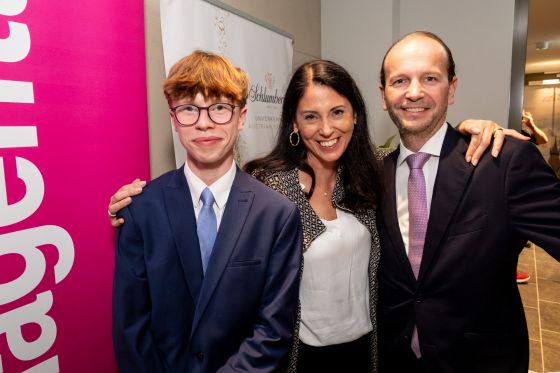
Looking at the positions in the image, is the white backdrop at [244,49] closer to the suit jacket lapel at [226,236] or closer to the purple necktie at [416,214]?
the suit jacket lapel at [226,236]

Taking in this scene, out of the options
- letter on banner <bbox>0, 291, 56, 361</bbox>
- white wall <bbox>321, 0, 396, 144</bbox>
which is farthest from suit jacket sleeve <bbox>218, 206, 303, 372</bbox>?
white wall <bbox>321, 0, 396, 144</bbox>

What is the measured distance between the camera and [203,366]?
1164 millimetres

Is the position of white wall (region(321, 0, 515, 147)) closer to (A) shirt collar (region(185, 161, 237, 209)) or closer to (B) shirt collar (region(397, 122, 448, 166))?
(B) shirt collar (region(397, 122, 448, 166))

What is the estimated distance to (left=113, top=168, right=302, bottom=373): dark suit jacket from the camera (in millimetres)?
1162

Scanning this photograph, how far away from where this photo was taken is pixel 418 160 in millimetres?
1527

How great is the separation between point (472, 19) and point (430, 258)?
3.01m

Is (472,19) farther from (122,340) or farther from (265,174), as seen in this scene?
(122,340)

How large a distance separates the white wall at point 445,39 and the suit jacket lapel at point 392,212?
234 centimetres

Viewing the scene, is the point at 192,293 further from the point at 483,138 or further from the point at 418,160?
the point at 483,138

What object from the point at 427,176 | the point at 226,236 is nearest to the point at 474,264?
the point at 427,176

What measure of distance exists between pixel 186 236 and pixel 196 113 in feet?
1.20

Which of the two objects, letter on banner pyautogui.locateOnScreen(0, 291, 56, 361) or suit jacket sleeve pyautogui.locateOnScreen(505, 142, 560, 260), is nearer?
suit jacket sleeve pyautogui.locateOnScreen(505, 142, 560, 260)

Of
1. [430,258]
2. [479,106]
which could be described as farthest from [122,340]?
[479,106]

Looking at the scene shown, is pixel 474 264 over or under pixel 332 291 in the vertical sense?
over
